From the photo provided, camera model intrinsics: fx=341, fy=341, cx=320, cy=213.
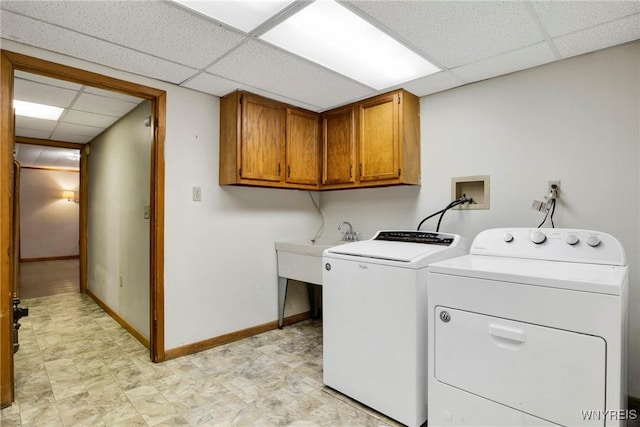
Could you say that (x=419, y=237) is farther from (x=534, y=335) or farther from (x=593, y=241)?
(x=534, y=335)

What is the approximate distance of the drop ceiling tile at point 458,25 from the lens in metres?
1.64

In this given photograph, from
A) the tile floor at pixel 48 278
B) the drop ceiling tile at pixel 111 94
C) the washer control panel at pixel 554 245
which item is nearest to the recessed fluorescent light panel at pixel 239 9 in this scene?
the drop ceiling tile at pixel 111 94

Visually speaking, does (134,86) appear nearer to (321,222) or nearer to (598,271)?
(321,222)

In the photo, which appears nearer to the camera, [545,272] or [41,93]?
[545,272]

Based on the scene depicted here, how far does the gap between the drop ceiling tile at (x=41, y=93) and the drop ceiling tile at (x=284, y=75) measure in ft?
4.69

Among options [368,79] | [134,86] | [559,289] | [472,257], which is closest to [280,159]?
[368,79]

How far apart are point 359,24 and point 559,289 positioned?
1577mm

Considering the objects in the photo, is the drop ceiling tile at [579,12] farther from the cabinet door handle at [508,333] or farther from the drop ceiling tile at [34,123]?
the drop ceiling tile at [34,123]

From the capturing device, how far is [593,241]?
5.60ft

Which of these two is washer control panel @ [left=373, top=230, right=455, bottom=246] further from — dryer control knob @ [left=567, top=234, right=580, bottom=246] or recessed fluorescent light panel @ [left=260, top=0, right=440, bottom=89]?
recessed fluorescent light panel @ [left=260, top=0, right=440, bottom=89]

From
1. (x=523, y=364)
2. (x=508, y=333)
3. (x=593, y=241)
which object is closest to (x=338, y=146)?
(x=593, y=241)

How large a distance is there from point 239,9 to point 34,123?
3.32m

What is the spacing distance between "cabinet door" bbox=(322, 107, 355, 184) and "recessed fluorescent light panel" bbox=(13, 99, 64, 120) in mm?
2546

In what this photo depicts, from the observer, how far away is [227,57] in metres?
2.17
